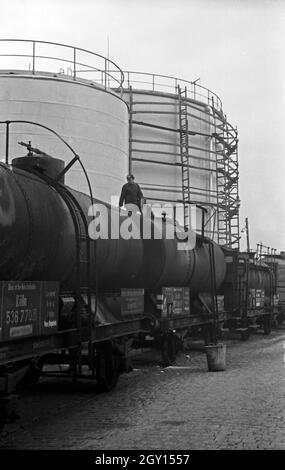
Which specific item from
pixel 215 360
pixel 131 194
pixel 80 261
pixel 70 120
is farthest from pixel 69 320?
pixel 70 120

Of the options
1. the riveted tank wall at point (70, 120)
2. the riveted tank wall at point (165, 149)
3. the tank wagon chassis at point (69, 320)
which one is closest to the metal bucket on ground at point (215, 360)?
the tank wagon chassis at point (69, 320)

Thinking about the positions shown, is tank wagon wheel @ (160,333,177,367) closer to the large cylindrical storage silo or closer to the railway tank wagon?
the railway tank wagon

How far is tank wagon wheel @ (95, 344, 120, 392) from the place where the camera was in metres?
9.21

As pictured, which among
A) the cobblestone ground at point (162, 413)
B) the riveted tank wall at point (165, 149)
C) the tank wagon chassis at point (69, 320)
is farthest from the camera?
the riveted tank wall at point (165, 149)

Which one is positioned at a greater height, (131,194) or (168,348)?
(131,194)

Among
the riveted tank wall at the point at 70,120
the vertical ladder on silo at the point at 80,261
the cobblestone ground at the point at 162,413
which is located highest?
the riveted tank wall at the point at 70,120

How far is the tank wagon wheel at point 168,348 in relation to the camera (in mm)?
12594

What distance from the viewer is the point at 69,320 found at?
761 centimetres

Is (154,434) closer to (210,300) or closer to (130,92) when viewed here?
(210,300)

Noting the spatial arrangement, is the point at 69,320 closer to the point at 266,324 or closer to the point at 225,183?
the point at 266,324

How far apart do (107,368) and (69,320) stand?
7.62ft

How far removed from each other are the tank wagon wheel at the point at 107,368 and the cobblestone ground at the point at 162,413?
16 centimetres

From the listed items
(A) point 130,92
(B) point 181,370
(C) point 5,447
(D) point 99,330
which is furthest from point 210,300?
(A) point 130,92

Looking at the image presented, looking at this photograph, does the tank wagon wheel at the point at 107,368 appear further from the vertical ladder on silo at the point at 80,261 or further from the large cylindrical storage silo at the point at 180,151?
the large cylindrical storage silo at the point at 180,151
